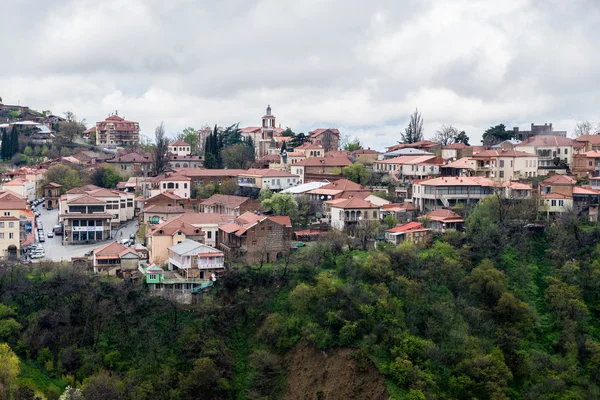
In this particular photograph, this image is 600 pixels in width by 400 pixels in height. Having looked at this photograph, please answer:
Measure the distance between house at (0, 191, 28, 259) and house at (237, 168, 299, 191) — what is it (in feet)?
53.7

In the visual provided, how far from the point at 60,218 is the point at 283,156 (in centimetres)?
2140

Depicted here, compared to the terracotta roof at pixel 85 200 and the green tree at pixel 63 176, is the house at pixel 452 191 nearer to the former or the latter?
the terracotta roof at pixel 85 200

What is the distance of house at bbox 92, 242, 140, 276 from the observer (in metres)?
38.5

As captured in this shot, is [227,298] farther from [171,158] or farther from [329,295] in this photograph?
[171,158]

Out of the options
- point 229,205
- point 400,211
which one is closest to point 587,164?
point 400,211

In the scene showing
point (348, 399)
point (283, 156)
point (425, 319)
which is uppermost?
point (283, 156)

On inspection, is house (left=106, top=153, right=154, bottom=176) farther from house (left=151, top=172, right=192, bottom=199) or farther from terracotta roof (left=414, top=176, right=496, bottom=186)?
terracotta roof (left=414, top=176, right=496, bottom=186)

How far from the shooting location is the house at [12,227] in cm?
4112

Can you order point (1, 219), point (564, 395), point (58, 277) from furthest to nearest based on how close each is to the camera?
point (1, 219) → point (58, 277) → point (564, 395)

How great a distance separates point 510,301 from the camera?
3456 centimetres

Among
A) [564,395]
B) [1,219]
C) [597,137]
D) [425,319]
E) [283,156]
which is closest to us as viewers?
[564,395]

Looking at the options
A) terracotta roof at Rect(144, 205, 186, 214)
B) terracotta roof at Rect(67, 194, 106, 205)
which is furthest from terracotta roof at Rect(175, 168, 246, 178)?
terracotta roof at Rect(67, 194, 106, 205)

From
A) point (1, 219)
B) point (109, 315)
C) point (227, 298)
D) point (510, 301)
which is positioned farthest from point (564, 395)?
point (1, 219)

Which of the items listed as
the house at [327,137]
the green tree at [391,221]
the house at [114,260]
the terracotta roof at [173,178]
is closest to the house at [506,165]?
the green tree at [391,221]
